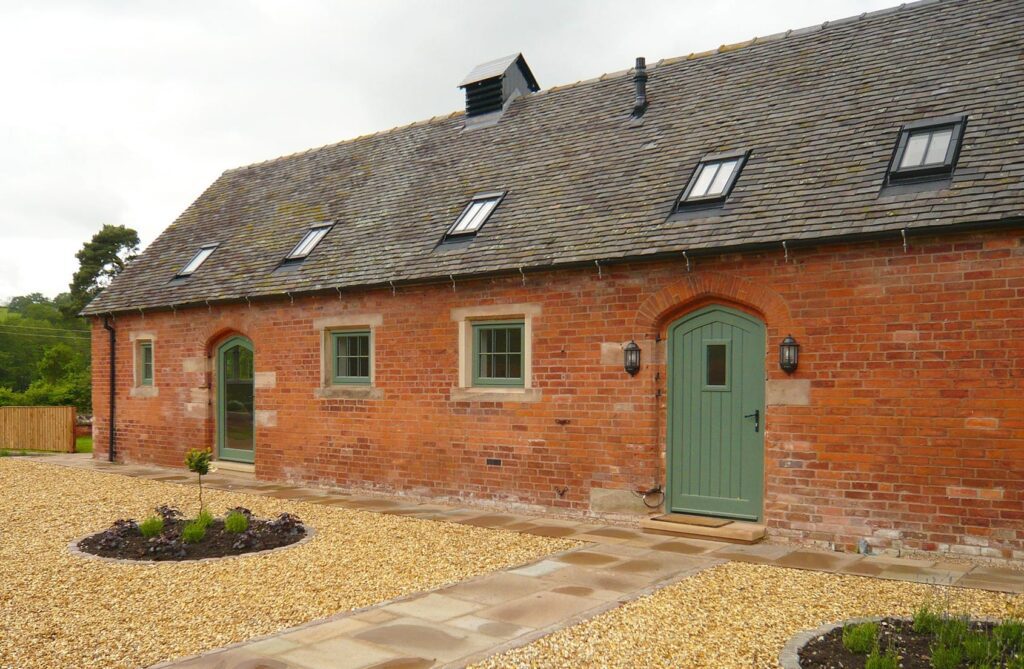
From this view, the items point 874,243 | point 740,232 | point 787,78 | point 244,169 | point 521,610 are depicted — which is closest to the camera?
point 521,610

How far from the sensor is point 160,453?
16.6 m

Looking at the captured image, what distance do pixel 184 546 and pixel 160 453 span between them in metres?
9.20

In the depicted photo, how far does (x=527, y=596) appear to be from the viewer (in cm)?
662

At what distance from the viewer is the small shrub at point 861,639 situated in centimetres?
488

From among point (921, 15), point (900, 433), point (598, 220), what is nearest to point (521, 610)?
point (900, 433)

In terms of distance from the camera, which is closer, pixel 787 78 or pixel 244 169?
pixel 787 78

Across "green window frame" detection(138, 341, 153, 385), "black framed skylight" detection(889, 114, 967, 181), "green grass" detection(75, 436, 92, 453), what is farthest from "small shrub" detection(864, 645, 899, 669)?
"green grass" detection(75, 436, 92, 453)

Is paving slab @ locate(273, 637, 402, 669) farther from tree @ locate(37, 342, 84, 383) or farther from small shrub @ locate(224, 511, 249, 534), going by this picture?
tree @ locate(37, 342, 84, 383)

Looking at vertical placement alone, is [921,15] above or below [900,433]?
above

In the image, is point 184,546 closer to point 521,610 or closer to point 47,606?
point 47,606

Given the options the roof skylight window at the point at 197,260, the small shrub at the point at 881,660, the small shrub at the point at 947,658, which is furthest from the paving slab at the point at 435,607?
the roof skylight window at the point at 197,260

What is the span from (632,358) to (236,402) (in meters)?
8.52

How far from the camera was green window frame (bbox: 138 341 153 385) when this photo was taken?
17239 millimetres

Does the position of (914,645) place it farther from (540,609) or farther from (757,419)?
(757,419)
